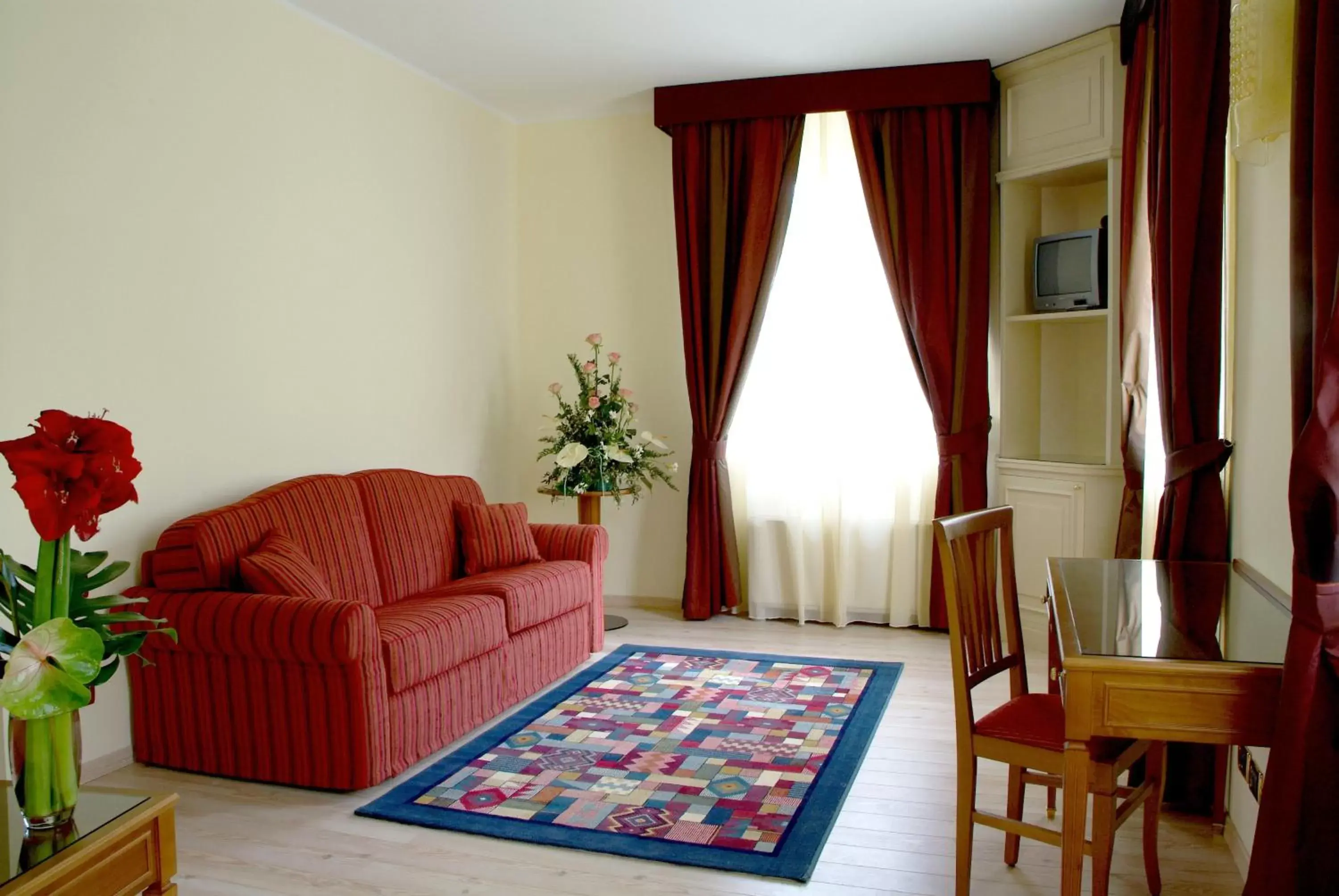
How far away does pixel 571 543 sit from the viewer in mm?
4871

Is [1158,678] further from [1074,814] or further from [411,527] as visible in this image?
[411,527]

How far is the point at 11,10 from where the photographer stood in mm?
3162

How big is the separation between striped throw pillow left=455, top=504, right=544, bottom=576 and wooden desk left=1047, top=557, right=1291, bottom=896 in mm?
2810

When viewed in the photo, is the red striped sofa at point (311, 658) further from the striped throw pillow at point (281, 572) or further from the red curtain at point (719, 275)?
the red curtain at point (719, 275)

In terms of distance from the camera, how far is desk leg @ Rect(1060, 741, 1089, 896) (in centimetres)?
202

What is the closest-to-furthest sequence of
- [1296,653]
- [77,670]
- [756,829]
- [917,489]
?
[77,670]
[1296,653]
[756,829]
[917,489]

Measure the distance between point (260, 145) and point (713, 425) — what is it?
261 centimetres

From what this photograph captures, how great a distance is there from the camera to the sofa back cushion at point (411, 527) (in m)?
4.32

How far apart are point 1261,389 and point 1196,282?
0.48 metres

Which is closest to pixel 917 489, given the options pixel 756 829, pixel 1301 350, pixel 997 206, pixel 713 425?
pixel 713 425

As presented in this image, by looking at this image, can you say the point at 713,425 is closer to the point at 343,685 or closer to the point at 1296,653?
the point at 343,685

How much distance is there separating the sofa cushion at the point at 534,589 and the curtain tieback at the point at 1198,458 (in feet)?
7.67

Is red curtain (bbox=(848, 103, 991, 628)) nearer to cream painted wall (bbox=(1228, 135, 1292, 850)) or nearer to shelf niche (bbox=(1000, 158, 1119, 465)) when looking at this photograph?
shelf niche (bbox=(1000, 158, 1119, 465))

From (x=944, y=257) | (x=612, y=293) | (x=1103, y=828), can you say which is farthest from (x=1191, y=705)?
(x=612, y=293)
